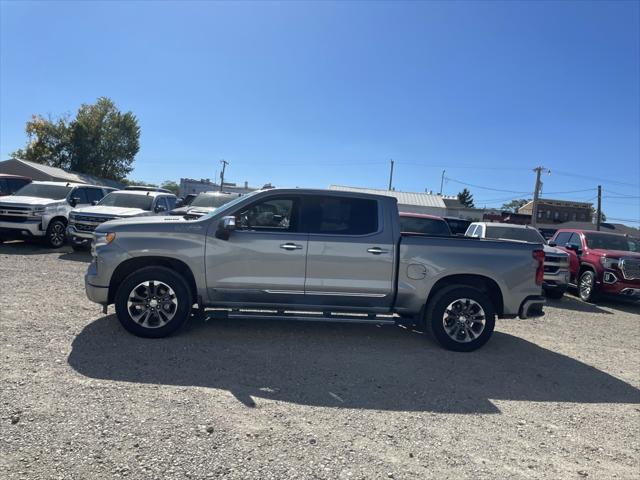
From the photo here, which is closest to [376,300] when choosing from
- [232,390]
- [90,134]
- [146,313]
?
[232,390]

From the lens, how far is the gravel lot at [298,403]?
3070 mm

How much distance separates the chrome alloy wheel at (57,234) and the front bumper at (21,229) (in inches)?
15.6

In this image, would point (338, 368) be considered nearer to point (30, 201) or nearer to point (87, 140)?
point (30, 201)

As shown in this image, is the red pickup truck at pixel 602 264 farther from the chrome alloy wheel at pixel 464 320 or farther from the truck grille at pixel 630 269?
the chrome alloy wheel at pixel 464 320

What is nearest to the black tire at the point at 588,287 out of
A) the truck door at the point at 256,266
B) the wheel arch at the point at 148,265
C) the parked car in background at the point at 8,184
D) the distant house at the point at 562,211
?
the truck door at the point at 256,266

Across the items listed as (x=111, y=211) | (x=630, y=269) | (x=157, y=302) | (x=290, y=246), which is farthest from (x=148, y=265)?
(x=630, y=269)

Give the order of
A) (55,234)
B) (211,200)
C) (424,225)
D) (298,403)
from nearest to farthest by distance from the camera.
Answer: (298,403)
(424,225)
(55,234)
(211,200)

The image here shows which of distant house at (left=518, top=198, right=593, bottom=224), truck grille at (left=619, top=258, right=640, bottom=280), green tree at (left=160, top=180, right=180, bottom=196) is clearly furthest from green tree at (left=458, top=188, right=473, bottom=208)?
truck grille at (left=619, top=258, right=640, bottom=280)

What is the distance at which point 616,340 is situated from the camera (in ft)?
23.7

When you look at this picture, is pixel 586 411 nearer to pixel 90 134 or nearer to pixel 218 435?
pixel 218 435

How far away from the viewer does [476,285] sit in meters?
5.89

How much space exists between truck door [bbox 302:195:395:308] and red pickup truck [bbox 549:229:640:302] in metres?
7.54

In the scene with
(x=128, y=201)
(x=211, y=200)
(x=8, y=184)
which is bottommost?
(x=128, y=201)

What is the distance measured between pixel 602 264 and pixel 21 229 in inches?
577
